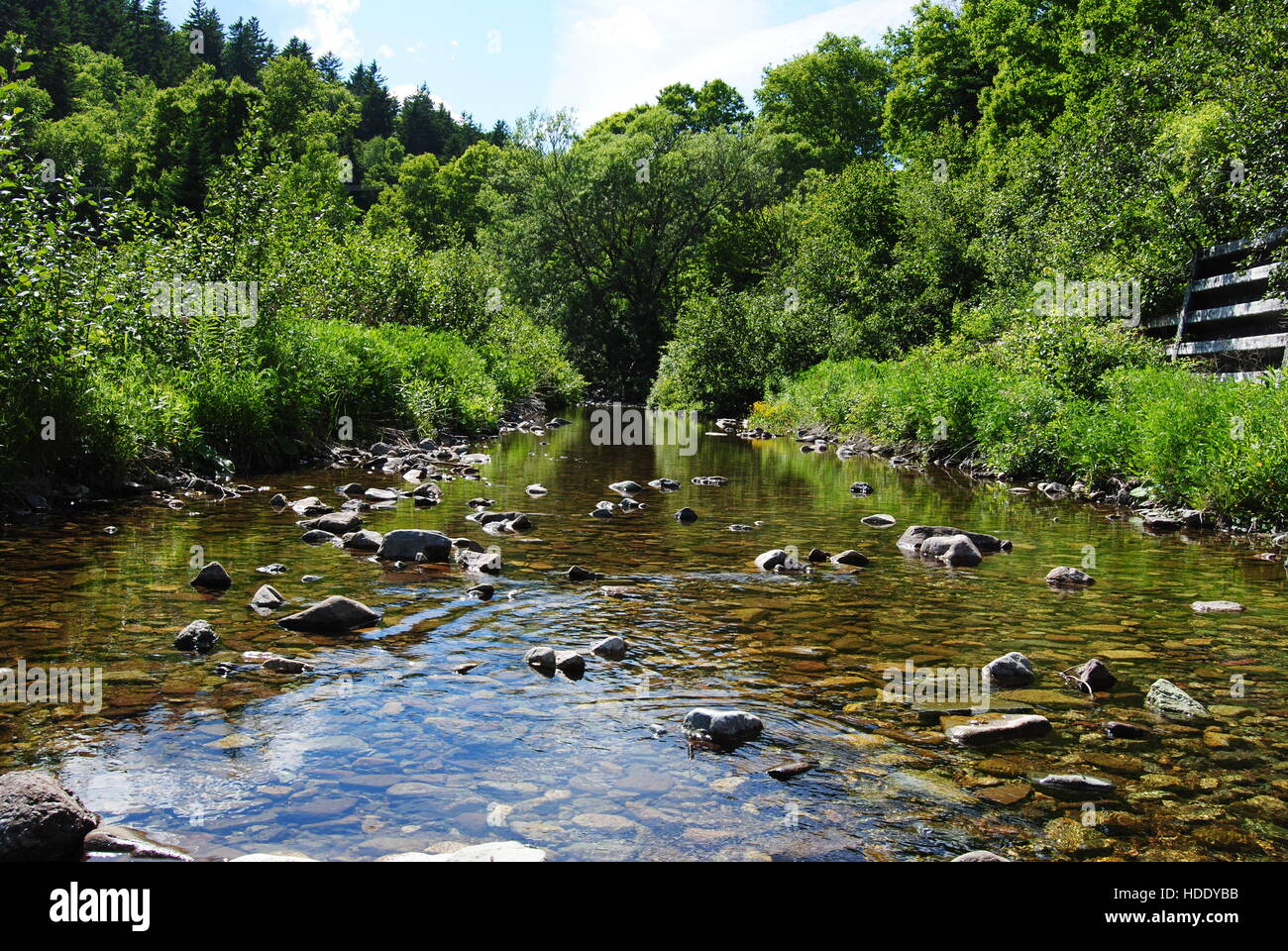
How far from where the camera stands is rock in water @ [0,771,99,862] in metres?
3.40

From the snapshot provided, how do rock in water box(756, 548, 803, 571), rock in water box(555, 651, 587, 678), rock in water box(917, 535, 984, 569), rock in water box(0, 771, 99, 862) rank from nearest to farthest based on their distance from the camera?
rock in water box(0, 771, 99, 862), rock in water box(555, 651, 587, 678), rock in water box(756, 548, 803, 571), rock in water box(917, 535, 984, 569)

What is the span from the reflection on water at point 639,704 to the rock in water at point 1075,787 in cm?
9

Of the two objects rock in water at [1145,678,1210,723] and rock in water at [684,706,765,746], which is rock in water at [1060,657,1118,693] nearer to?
rock in water at [1145,678,1210,723]

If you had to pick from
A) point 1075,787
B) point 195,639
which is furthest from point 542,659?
point 1075,787

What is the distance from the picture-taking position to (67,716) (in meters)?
4.89

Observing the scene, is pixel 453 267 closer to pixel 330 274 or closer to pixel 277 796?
pixel 330 274

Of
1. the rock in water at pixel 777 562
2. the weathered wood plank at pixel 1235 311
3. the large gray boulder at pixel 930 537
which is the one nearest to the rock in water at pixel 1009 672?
the rock in water at pixel 777 562

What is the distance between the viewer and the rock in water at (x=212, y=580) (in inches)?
307

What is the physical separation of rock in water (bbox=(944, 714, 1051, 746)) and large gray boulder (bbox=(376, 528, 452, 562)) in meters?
5.77

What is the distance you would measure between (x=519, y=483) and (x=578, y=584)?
7704 mm

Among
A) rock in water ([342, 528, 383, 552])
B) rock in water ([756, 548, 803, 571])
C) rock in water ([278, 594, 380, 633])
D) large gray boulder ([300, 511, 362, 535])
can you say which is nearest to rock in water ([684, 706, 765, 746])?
rock in water ([278, 594, 380, 633])

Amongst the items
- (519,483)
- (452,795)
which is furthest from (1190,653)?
(519,483)

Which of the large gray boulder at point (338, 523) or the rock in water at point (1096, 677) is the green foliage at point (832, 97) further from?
the rock in water at point (1096, 677)

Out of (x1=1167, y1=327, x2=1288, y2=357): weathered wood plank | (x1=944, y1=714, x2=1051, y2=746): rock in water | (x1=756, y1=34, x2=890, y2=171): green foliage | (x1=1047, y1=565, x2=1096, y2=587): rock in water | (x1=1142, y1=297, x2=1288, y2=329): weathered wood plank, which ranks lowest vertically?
(x1=944, y1=714, x2=1051, y2=746): rock in water
